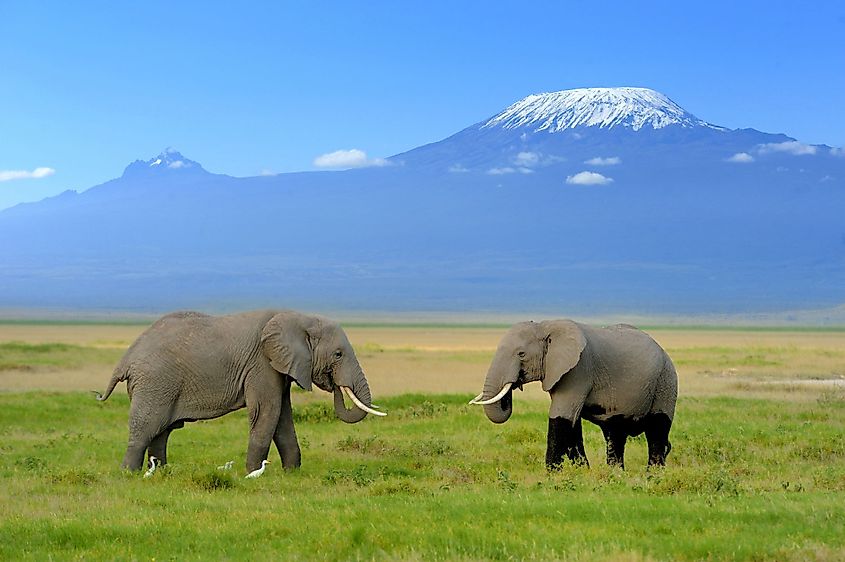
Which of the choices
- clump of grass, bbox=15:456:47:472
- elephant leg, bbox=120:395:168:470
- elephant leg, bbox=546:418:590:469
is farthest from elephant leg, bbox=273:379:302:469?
elephant leg, bbox=546:418:590:469

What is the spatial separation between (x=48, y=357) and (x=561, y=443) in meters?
42.2

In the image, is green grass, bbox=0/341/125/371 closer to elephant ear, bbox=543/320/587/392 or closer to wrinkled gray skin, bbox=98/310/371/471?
wrinkled gray skin, bbox=98/310/371/471

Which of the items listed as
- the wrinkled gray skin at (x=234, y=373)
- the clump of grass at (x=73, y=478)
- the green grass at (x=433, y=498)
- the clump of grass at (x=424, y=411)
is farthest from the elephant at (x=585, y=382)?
the clump of grass at (x=424, y=411)

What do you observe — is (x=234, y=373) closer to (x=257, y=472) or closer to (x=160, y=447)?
(x=257, y=472)

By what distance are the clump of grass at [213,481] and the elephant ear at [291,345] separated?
2.13 metres

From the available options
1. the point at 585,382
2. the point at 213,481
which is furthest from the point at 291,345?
the point at 585,382

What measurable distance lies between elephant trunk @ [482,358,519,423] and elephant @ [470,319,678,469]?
0.02m

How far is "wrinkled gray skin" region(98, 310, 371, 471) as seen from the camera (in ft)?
61.3

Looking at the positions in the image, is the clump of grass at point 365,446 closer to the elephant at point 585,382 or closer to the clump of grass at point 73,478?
the elephant at point 585,382

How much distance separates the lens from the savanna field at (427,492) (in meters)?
12.1

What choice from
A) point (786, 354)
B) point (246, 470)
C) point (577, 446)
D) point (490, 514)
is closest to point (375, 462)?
point (246, 470)

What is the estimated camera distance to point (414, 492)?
1600 cm

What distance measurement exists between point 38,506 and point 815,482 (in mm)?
10408

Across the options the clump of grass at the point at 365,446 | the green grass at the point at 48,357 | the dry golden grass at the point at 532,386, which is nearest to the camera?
the clump of grass at the point at 365,446
